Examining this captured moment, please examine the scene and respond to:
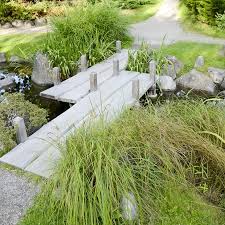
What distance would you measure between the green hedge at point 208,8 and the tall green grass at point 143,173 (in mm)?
5937

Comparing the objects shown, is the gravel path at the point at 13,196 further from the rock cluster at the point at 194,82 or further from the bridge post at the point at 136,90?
the rock cluster at the point at 194,82

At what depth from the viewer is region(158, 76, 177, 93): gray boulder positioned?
7512 mm

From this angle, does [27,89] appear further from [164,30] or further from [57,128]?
[164,30]

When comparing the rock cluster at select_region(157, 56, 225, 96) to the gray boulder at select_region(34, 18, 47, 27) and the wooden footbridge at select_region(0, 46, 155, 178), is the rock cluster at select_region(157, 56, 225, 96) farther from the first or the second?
the gray boulder at select_region(34, 18, 47, 27)

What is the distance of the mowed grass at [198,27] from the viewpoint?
962cm

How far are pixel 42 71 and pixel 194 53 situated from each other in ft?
11.9

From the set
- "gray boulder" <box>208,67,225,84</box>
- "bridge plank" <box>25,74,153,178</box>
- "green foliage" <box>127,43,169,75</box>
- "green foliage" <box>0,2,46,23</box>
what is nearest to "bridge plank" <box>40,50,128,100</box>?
"green foliage" <box>127,43,169,75</box>

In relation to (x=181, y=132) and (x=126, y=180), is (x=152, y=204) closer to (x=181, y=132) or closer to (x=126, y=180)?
(x=126, y=180)

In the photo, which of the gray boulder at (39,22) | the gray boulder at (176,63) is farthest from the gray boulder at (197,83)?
the gray boulder at (39,22)

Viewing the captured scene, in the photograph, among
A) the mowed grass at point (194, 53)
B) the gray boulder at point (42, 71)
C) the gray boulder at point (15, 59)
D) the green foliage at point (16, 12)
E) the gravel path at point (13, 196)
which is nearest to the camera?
the gravel path at point (13, 196)

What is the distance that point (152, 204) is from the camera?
11.7 ft

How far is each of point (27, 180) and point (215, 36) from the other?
716 cm

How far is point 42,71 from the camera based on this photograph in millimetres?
7738

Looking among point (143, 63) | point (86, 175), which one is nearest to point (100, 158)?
point (86, 175)
